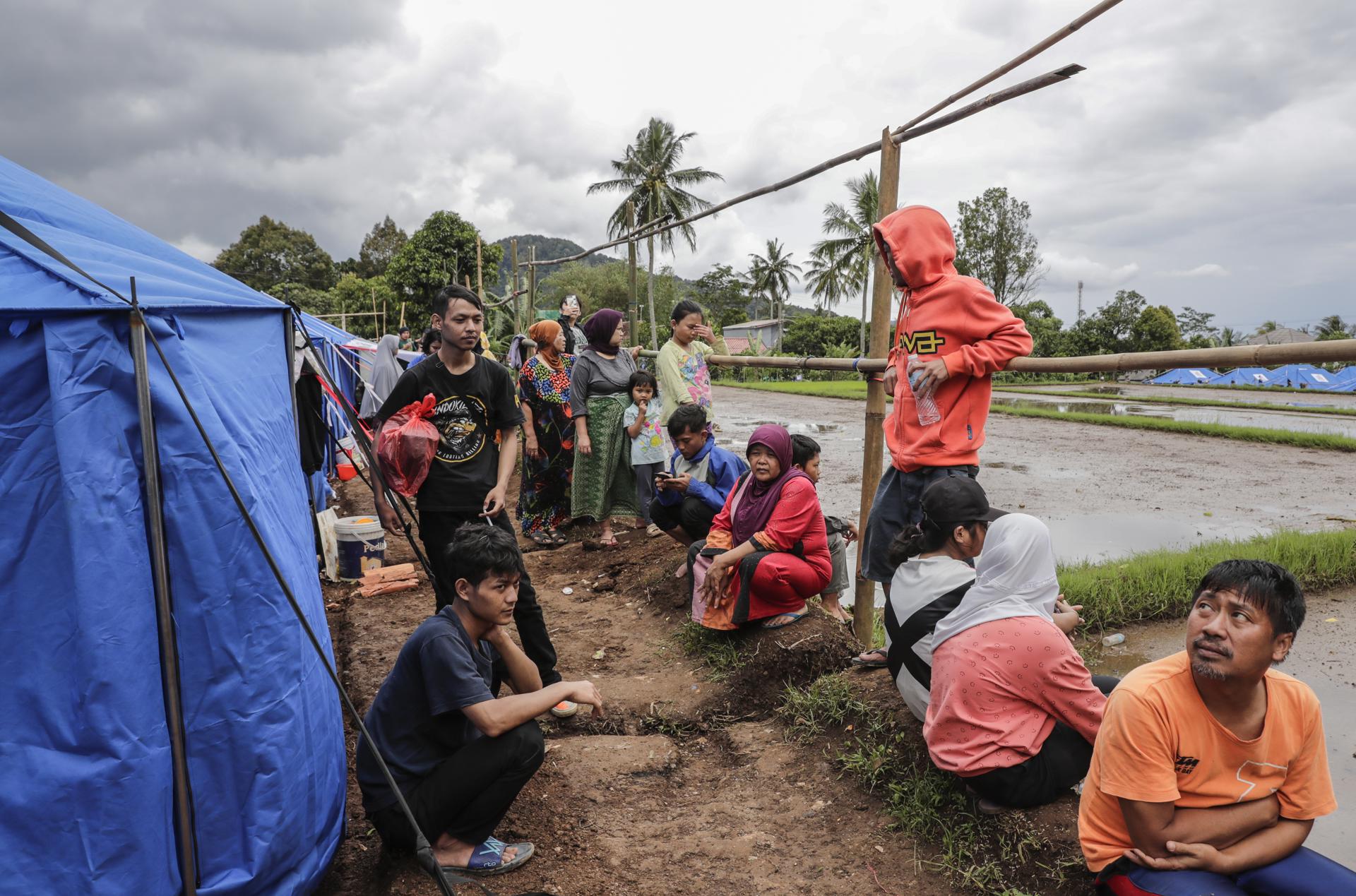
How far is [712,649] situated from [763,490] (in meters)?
0.90

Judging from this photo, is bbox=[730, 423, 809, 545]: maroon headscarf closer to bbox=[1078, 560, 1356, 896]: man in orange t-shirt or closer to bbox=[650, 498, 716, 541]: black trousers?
bbox=[650, 498, 716, 541]: black trousers

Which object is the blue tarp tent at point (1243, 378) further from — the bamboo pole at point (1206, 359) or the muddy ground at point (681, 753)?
the bamboo pole at point (1206, 359)

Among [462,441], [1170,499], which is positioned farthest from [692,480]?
[1170,499]

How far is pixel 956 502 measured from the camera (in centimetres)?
271

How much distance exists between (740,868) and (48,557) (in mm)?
2138

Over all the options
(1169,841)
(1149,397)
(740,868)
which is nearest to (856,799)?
(740,868)

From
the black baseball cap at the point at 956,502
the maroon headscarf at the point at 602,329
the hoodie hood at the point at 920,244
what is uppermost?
the hoodie hood at the point at 920,244

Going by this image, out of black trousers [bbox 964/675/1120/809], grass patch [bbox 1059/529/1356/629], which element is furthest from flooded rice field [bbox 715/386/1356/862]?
black trousers [bbox 964/675/1120/809]

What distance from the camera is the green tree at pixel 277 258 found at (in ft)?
186

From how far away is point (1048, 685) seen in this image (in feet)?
8.03

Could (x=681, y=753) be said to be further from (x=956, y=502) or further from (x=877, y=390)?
(x=877, y=390)

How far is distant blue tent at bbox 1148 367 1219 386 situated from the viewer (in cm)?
3008

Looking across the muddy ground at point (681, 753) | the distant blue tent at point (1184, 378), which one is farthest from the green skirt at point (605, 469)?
the distant blue tent at point (1184, 378)

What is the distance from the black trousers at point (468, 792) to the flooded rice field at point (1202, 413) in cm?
1388
